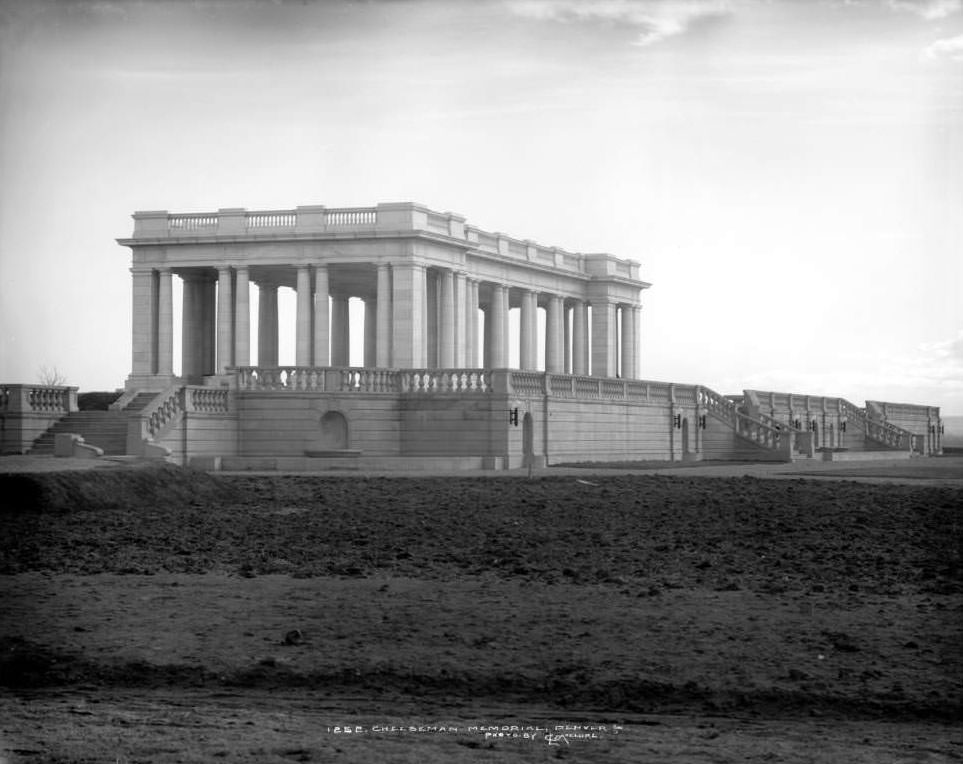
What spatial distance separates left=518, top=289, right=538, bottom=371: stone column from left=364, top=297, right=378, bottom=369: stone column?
10212mm

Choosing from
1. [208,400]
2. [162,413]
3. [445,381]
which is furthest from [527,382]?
[162,413]

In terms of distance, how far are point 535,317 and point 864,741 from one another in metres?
88.1

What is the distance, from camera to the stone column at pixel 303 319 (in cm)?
8306

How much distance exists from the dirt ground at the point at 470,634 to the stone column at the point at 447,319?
2216 inches

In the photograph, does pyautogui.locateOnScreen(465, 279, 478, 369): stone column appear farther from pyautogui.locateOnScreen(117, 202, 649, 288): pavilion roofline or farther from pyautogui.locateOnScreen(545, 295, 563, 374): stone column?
pyautogui.locateOnScreen(545, 295, 563, 374): stone column

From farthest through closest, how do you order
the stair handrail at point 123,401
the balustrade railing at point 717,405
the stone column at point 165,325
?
the stone column at point 165,325, the balustrade railing at point 717,405, the stair handrail at point 123,401

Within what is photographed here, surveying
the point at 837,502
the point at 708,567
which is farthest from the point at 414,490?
the point at 708,567

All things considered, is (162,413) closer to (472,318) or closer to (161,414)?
(161,414)

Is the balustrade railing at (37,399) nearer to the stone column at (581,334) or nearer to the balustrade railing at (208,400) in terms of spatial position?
the balustrade railing at (208,400)

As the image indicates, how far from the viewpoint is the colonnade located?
8294 centimetres

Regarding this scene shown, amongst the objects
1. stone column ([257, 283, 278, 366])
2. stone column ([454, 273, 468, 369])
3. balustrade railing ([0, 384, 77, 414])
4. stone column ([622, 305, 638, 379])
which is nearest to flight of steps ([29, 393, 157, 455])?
balustrade railing ([0, 384, 77, 414])

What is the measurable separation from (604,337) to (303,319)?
32650 millimetres

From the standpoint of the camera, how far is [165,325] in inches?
3346

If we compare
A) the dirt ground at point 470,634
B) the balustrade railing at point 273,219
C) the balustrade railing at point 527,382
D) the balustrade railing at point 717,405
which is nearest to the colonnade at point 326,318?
the balustrade railing at point 273,219
